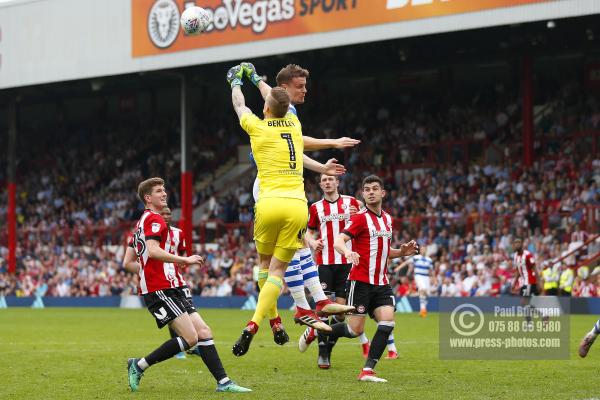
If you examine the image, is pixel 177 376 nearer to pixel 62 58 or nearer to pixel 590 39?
pixel 590 39

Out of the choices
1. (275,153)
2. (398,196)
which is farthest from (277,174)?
(398,196)

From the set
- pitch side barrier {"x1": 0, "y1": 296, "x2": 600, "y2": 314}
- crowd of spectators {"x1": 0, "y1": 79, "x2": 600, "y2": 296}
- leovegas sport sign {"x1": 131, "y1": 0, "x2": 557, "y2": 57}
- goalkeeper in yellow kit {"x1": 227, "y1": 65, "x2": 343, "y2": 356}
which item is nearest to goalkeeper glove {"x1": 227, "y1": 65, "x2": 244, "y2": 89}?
goalkeeper in yellow kit {"x1": 227, "y1": 65, "x2": 343, "y2": 356}

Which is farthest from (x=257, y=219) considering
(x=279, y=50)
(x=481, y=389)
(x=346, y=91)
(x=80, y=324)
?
(x=346, y=91)

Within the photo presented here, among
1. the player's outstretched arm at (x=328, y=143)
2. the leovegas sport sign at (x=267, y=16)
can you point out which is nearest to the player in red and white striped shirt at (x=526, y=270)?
the leovegas sport sign at (x=267, y=16)

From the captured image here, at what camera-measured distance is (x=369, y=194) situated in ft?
39.3

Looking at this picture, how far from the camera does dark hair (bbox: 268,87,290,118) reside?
10414 millimetres

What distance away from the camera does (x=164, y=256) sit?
416 inches

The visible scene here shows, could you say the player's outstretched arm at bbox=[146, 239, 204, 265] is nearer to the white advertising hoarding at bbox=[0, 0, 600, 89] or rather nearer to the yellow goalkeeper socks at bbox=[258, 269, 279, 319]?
the yellow goalkeeper socks at bbox=[258, 269, 279, 319]

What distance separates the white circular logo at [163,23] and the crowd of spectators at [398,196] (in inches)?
260

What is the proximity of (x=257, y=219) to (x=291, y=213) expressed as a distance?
0.35 meters

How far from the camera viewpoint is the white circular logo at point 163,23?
3494 centimetres

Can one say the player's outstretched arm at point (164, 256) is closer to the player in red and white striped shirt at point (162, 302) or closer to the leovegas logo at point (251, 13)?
the player in red and white striped shirt at point (162, 302)

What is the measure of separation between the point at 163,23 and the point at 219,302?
9.39 metres

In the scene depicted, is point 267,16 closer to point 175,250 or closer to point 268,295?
point 175,250
